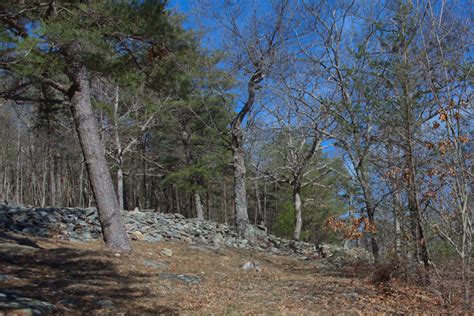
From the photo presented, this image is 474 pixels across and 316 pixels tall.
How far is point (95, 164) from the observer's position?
7922 mm

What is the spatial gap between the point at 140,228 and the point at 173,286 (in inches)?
218

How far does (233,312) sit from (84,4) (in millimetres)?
5168

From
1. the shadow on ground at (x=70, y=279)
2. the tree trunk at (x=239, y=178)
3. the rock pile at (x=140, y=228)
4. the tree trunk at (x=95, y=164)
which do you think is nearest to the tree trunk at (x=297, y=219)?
the rock pile at (x=140, y=228)

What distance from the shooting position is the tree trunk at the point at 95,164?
7906mm

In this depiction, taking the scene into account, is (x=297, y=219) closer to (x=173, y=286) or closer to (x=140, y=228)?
(x=140, y=228)

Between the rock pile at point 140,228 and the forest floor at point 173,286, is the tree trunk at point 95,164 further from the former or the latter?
the rock pile at point 140,228

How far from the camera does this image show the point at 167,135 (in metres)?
22.1

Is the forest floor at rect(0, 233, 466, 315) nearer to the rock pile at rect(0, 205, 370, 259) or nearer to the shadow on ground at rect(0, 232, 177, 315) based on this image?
the shadow on ground at rect(0, 232, 177, 315)

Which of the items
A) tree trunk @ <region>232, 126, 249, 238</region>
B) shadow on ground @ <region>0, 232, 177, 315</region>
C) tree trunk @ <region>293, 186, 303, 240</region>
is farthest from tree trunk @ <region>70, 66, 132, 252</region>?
tree trunk @ <region>293, 186, 303, 240</region>

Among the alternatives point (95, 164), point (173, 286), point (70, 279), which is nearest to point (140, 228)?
point (95, 164)

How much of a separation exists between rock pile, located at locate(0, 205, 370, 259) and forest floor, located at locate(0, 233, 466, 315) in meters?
1.28

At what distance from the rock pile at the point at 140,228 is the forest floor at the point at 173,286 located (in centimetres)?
128

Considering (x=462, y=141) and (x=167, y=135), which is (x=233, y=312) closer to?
(x=462, y=141)

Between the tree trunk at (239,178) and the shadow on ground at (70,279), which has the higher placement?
the tree trunk at (239,178)
